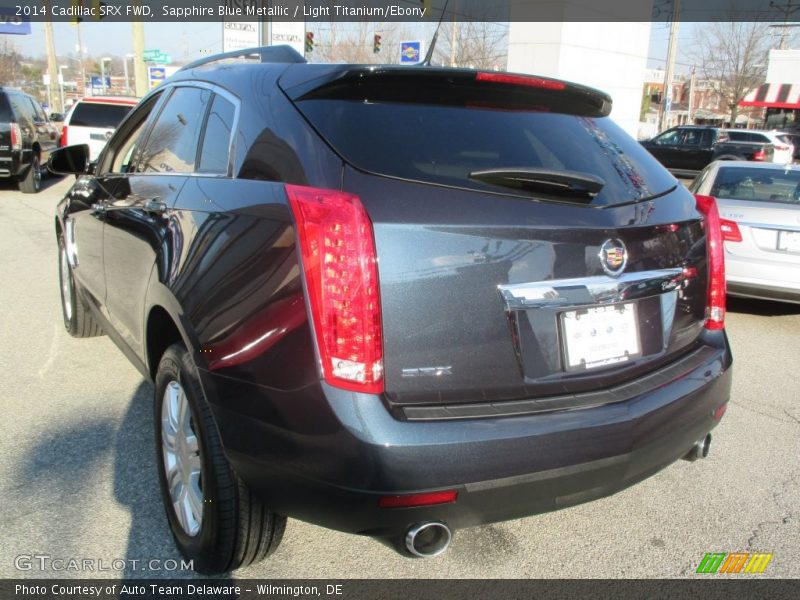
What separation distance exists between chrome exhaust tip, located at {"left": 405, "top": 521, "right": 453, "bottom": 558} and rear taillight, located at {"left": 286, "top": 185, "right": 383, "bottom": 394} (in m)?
0.46

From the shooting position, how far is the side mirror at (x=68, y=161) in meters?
4.37

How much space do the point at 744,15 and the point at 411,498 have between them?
5160 centimetres

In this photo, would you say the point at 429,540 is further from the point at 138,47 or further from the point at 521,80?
the point at 138,47

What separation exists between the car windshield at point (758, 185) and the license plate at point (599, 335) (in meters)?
4.79

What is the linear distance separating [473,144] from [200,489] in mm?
1522

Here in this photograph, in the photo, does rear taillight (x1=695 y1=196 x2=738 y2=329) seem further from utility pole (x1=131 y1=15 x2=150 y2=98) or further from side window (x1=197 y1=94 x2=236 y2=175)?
utility pole (x1=131 y1=15 x2=150 y2=98)

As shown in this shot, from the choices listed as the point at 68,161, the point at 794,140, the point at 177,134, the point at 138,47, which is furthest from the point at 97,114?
the point at 794,140

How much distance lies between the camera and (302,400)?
75.1 inches

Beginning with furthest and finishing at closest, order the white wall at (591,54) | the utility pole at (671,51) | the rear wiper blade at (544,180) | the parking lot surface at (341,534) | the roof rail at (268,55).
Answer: the utility pole at (671,51) → the white wall at (591,54) → the roof rail at (268,55) → the parking lot surface at (341,534) → the rear wiper blade at (544,180)

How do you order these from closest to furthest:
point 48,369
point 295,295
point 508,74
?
point 295,295
point 508,74
point 48,369

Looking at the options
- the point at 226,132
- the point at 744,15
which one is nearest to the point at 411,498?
the point at 226,132

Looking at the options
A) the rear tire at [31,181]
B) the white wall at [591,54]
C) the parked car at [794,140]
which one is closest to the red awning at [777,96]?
the parked car at [794,140]

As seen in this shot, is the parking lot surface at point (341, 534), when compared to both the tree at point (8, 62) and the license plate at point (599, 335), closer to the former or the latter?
the license plate at point (599, 335)

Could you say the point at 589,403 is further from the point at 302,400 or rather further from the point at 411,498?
the point at 302,400
